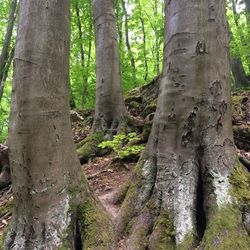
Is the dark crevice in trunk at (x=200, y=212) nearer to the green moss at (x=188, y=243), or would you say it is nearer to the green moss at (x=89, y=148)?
the green moss at (x=188, y=243)

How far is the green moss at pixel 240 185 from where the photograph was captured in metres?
3.11

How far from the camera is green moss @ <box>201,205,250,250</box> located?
9.14ft

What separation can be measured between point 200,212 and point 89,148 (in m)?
3.62

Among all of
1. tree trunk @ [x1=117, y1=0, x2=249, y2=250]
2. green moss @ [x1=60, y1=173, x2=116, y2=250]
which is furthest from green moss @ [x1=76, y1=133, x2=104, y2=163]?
green moss @ [x1=60, y1=173, x2=116, y2=250]

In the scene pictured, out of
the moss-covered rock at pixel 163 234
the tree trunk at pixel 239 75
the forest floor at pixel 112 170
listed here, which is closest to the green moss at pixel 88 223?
the forest floor at pixel 112 170

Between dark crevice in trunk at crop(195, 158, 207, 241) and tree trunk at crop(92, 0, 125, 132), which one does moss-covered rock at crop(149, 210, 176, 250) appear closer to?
dark crevice in trunk at crop(195, 158, 207, 241)

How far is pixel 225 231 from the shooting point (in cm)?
287

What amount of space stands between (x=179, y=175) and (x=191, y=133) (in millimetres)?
462

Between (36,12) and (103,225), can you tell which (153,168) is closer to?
(103,225)

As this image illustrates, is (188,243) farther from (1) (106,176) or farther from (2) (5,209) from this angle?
(2) (5,209)

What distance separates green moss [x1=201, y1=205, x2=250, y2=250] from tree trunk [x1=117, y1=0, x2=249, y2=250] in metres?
0.02

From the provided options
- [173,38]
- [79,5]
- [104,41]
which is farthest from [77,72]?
[173,38]

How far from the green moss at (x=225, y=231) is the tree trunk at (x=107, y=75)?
401 cm

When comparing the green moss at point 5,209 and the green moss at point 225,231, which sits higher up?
the green moss at point 225,231
